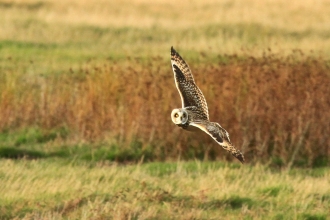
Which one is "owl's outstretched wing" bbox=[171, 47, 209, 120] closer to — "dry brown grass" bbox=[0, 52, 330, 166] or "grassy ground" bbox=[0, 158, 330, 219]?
"grassy ground" bbox=[0, 158, 330, 219]

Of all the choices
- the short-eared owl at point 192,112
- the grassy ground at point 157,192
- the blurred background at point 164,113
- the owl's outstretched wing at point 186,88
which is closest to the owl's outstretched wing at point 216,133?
the short-eared owl at point 192,112

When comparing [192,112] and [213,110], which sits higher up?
[192,112]

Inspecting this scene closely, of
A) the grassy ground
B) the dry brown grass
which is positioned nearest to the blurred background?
the dry brown grass

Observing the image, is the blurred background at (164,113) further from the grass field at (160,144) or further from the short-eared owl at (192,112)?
the short-eared owl at (192,112)

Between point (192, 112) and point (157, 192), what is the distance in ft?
10.3

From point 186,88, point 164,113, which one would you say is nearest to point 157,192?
point 186,88

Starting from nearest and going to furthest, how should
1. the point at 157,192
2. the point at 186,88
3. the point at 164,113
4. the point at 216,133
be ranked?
1. the point at 216,133
2. the point at 186,88
3. the point at 157,192
4. the point at 164,113

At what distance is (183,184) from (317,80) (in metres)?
3.41

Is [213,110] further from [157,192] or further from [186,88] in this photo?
[186,88]

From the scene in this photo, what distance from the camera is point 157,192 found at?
873 centimetres

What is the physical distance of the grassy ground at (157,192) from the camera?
8.21m

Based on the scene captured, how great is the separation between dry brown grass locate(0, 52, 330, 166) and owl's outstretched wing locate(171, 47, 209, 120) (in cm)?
523

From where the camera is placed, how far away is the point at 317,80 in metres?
12.1

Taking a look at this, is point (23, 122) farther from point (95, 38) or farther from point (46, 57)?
point (95, 38)
